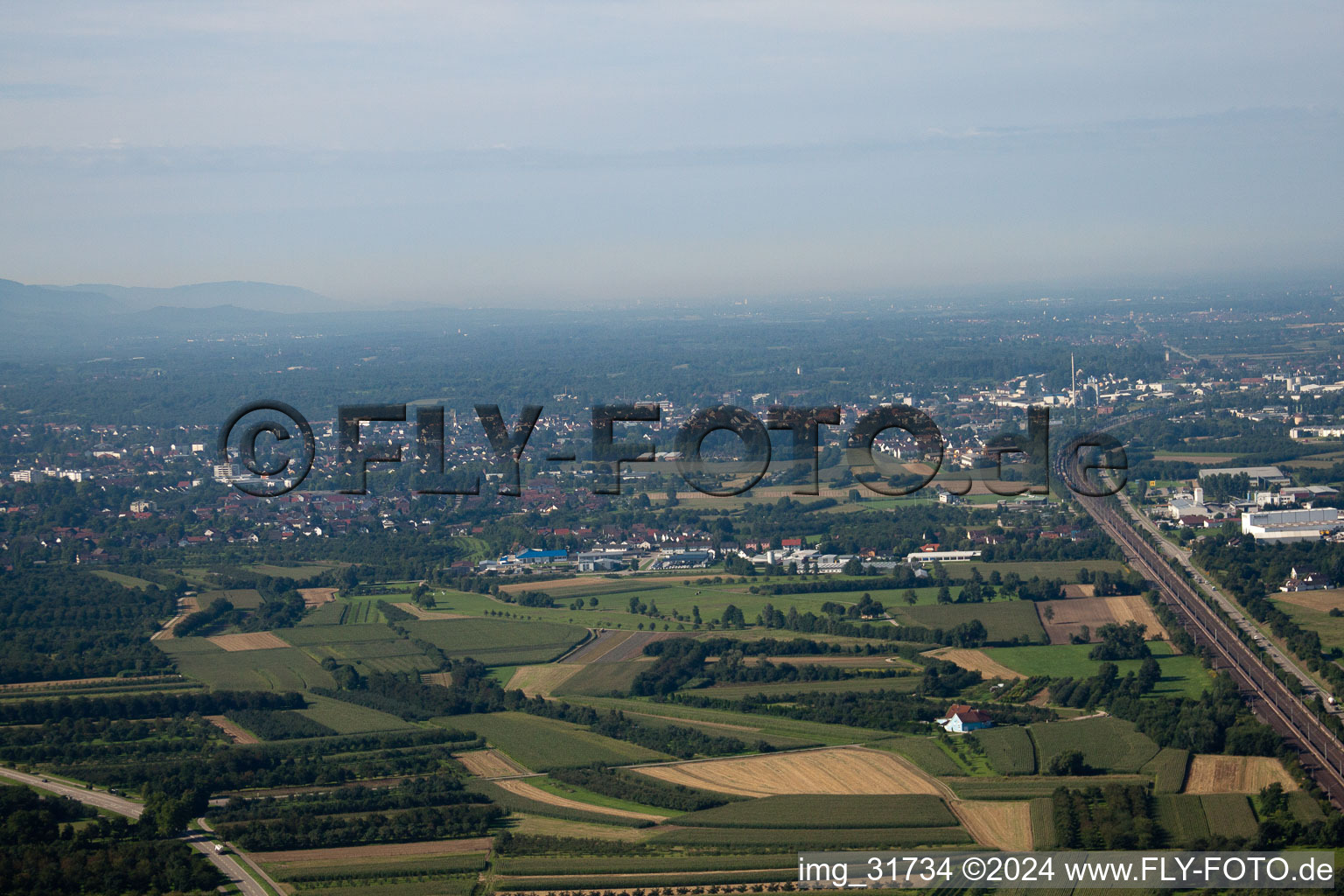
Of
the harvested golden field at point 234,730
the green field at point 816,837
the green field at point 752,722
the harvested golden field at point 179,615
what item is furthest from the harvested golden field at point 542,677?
the harvested golden field at point 179,615

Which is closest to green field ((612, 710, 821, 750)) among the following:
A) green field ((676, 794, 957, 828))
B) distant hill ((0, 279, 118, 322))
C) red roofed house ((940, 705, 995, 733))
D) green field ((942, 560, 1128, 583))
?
red roofed house ((940, 705, 995, 733))

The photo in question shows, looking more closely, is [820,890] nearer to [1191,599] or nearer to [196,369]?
[1191,599]

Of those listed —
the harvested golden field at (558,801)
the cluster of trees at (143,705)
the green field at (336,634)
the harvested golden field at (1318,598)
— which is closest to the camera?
the harvested golden field at (558,801)

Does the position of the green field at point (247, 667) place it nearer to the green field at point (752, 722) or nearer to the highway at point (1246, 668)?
the green field at point (752, 722)

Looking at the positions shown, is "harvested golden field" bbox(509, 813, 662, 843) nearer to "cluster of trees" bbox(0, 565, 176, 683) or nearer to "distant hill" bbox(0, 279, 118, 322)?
"cluster of trees" bbox(0, 565, 176, 683)

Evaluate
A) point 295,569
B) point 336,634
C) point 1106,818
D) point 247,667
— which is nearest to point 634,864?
point 1106,818

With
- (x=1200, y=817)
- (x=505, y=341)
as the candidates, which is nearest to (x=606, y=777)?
(x=1200, y=817)
